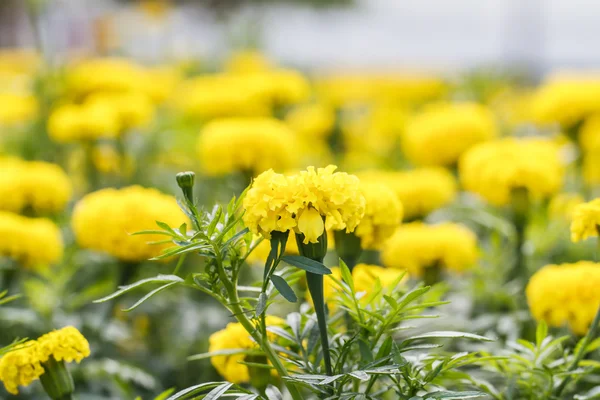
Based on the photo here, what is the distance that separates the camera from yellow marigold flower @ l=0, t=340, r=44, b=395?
0.68 meters

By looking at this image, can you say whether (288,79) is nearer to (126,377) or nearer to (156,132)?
(156,132)

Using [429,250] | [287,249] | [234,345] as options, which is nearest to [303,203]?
[234,345]

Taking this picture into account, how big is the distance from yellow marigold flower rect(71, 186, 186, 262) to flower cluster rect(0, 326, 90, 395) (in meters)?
0.47

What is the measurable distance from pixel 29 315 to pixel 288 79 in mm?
1202

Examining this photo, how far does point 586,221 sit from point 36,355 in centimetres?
57

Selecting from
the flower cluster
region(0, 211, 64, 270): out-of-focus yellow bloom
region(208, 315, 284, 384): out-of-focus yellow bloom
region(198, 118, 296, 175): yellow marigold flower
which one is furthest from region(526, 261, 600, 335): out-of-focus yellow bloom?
region(0, 211, 64, 270): out-of-focus yellow bloom

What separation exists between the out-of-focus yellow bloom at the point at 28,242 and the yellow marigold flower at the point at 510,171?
0.80 m

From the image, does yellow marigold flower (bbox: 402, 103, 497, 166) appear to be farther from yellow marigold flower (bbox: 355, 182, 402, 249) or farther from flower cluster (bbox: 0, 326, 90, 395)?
flower cluster (bbox: 0, 326, 90, 395)

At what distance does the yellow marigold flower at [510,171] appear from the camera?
1.25 meters

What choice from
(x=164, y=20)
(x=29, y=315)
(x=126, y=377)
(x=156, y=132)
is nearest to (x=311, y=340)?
(x=126, y=377)

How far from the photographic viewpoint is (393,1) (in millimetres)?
10016

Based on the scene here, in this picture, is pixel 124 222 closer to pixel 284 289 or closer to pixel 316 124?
pixel 284 289

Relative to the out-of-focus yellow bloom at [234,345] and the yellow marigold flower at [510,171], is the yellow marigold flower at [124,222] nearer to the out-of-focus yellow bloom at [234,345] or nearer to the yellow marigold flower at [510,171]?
the out-of-focus yellow bloom at [234,345]

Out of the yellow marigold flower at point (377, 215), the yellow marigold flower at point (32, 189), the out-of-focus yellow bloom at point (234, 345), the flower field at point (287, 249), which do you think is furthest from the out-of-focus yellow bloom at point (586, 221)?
the yellow marigold flower at point (32, 189)
